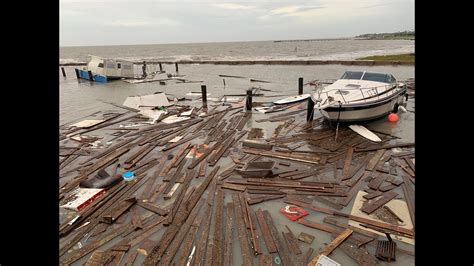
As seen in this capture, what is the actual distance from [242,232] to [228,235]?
0.41 m

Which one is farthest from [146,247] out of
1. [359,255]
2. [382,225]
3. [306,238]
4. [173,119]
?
[173,119]

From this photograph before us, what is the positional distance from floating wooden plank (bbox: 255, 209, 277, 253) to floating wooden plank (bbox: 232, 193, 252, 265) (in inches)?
19.3

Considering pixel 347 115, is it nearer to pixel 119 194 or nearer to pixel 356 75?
pixel 356 75

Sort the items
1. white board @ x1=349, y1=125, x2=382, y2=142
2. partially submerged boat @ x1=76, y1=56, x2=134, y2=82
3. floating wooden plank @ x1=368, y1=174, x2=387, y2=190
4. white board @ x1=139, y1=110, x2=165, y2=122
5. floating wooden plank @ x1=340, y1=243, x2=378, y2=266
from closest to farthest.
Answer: floating wooden plank @ x1=340, y1=243, x2=378, y2=266
floating wooden plank @ x1=368, y1=174, x2=387, y2=190
white board @ x1=349, y1=125, x2=382, y2=142
white board @ x1=139, y1=110, x2=165, y2=122
partially submerged boat @ x1=76, y1=56, x2=134, y2=82

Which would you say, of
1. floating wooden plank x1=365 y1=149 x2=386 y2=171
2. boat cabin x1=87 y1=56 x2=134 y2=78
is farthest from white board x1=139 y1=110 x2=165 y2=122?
boat cabin x1=87 y1=56 x2=134 y2=78

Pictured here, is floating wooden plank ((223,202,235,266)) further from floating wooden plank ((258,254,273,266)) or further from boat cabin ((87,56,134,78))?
boat cabin ((87,56,134,78))

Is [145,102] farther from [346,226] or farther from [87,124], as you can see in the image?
[346,226]

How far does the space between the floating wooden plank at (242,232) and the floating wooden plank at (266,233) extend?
49cm

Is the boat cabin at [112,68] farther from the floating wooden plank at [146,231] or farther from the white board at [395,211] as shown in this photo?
the white board at [395,211]

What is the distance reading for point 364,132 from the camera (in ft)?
48.2

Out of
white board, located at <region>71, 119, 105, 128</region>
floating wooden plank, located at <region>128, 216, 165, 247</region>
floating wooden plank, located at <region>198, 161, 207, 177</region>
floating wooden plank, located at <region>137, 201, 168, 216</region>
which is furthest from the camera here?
white board, located at <region>71, 119, 105, 128</region>

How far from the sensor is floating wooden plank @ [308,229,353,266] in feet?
21.2

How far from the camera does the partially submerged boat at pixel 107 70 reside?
41.2m
